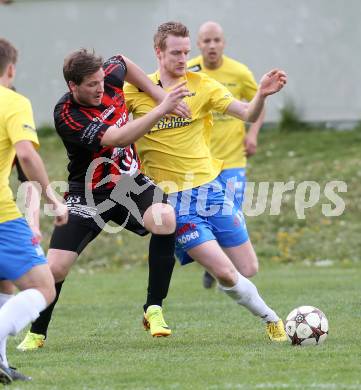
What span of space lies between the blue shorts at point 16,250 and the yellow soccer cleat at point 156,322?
76.2 inches

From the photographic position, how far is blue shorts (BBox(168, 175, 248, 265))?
24.4ft

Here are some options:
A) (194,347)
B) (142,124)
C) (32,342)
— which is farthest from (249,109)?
(32,342)

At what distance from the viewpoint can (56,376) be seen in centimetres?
597

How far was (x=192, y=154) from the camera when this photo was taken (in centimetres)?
775

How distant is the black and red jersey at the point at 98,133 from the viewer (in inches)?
278

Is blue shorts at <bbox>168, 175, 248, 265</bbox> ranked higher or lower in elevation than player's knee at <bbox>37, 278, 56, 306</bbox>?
higher

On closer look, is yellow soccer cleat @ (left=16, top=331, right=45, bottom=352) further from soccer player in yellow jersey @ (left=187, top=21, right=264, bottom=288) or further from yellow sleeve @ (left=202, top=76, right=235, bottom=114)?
soccer player in yellow jersey @ (left=187, top=21, right=264, bottom=288)

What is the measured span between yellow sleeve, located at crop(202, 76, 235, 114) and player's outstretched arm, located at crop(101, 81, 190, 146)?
1.04 meters

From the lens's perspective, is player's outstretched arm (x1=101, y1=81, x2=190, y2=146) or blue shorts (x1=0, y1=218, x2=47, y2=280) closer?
blue shorts (x1=0, y1=218, x2=47, y2=280)

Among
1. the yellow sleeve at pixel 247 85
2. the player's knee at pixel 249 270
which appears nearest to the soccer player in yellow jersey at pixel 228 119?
the yellow sleeve at pixel 247 85

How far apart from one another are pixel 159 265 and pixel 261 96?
4.65ft

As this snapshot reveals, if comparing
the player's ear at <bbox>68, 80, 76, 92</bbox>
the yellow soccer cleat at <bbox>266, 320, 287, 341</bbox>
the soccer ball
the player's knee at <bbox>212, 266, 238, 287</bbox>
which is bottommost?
the yellow soccer cleat at <bbox>266, 320, 287, 341</bbox>

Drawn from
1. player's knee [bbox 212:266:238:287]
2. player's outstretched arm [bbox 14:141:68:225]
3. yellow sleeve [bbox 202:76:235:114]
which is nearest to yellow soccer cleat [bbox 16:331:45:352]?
player's knee [bbox 212:266:238:287]

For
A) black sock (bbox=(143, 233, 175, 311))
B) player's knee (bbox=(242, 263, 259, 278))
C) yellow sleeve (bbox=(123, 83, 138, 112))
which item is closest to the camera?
black sock (bbox=(143, 233, 175, 311))
